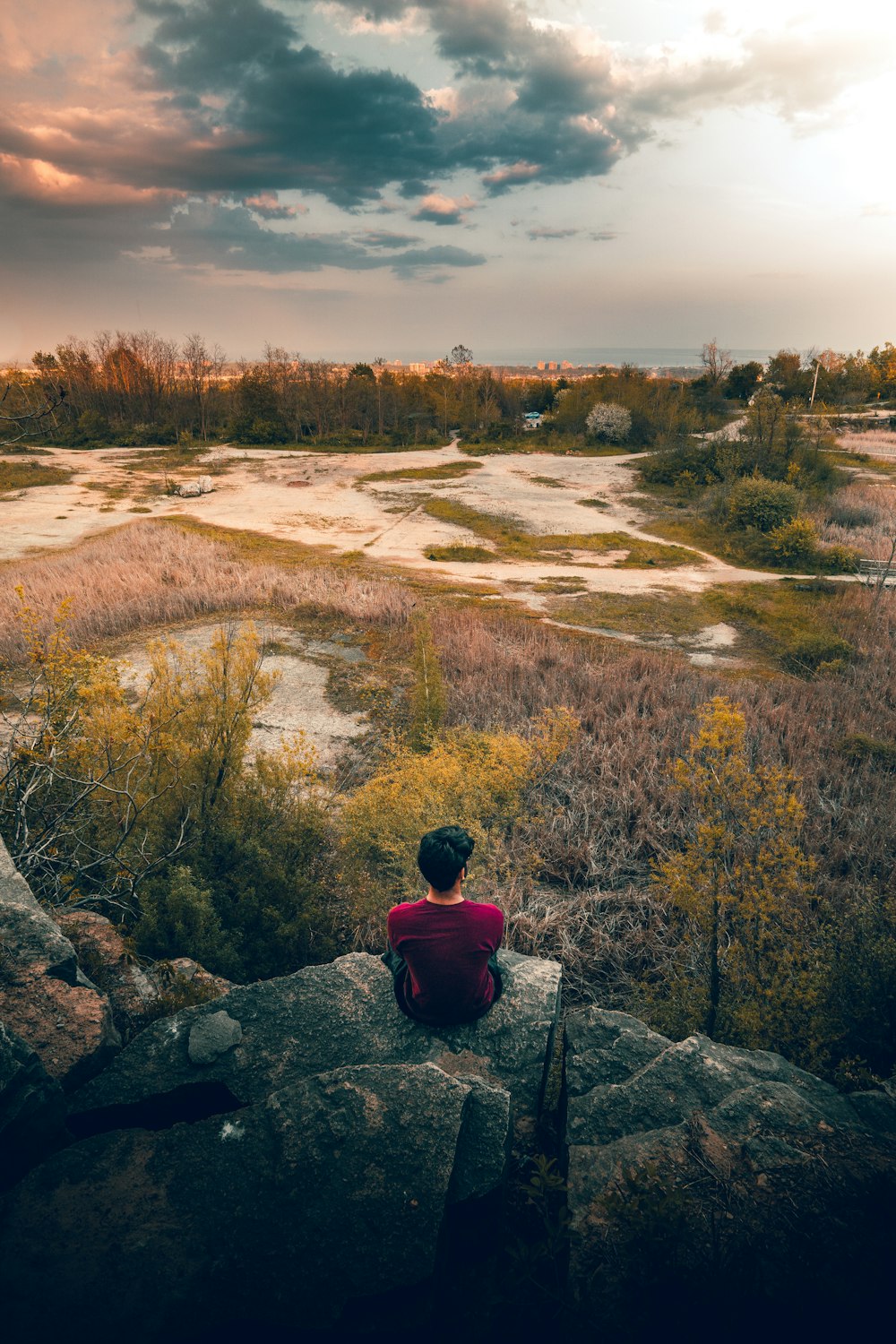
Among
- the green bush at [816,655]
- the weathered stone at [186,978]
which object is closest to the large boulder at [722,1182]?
the weathered stone at [186,978]

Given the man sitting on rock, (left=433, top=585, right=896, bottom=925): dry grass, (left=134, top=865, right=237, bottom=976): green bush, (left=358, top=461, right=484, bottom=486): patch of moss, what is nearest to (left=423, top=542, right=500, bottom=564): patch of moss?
(left=433, top=585, right=896, bottom=925): dry grass

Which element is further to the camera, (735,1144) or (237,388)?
(237,388)

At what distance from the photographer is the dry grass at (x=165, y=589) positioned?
12695 mm

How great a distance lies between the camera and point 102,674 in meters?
5.39

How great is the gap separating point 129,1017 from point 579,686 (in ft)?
25.2

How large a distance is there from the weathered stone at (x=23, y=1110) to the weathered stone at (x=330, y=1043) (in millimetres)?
204

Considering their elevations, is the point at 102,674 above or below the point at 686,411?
below

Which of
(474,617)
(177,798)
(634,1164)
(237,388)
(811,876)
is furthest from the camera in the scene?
(237,388)

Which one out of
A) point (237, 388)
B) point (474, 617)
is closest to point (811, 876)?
point (474, 617)

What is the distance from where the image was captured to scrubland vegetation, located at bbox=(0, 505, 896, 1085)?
153 inches

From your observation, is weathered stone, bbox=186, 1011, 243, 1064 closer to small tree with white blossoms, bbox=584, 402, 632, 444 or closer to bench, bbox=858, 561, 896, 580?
bench, bbox=858, 561, 896, 580

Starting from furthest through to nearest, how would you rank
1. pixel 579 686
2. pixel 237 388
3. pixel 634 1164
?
pixel 237 388, pixel 579 686, pixel 634 1164

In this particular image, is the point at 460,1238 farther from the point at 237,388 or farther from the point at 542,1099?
the point at 237,388

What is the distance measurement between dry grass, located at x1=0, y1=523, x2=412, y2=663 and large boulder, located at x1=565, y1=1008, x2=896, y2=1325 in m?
10.4
